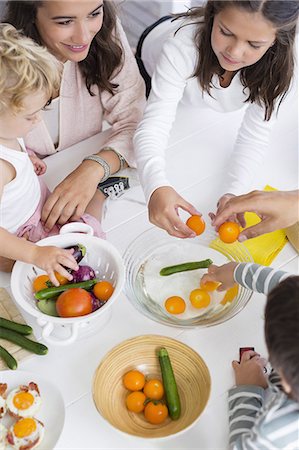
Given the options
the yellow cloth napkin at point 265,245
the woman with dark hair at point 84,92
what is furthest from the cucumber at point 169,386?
the woman with dark hair at point 84,92

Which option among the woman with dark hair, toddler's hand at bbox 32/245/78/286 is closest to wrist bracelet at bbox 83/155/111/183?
the woman with dark hair

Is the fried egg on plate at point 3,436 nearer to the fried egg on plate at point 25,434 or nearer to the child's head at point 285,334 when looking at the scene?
the fried egg on plate at point 25,434

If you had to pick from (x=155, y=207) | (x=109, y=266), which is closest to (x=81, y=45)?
(x=155, y=207)

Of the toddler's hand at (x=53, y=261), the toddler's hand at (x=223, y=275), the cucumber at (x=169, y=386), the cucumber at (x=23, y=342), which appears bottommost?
the cucumber at (x=23, y=342)

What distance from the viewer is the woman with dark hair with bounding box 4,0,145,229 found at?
4.22ft

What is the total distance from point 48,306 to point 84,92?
65 centimetres

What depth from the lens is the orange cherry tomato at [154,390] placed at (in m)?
1.02

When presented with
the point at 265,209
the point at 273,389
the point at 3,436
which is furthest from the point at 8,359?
the point at 265,209

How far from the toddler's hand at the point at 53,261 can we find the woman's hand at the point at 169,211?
0.73 ft

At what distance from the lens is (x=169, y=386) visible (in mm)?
1018

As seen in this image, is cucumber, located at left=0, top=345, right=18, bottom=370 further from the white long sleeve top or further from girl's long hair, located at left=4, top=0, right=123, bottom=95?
girl's long hair, located at left=4, top=0, right=123, bottom=95

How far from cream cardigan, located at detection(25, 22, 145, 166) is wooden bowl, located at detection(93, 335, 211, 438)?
580mm

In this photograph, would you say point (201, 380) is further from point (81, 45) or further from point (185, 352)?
point (81, 45)

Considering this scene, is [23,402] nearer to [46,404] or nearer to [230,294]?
[46,404]
